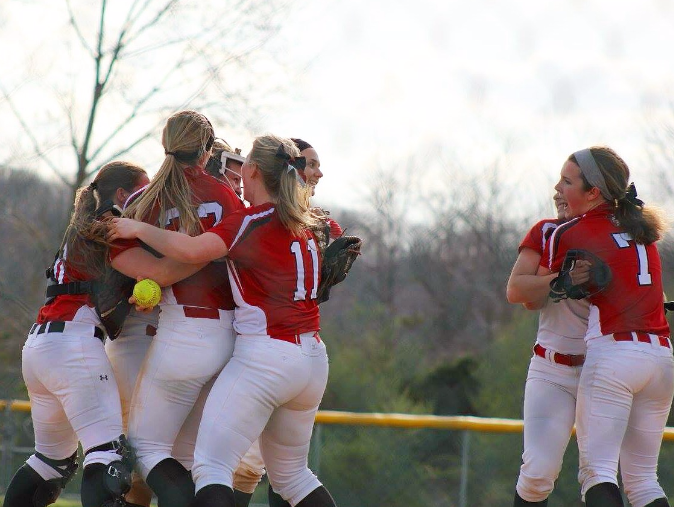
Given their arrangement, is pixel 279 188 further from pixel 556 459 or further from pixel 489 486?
pixel 489 486

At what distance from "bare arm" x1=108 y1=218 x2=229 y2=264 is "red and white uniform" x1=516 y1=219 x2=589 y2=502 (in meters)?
1.83

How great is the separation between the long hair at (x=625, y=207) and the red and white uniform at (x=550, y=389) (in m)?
0.37

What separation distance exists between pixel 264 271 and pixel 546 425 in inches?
68.7

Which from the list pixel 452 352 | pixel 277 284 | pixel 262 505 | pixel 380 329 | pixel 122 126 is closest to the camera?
pixel 277 284

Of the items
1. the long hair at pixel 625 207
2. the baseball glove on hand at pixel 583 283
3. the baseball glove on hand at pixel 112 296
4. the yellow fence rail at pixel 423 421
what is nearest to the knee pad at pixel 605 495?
the baseball glove on hand at pixel 583 283

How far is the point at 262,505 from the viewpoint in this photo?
29.2 ft

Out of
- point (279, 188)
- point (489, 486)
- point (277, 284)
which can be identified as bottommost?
point (489, 486)

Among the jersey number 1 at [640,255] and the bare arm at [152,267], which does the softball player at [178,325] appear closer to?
the bare arm at [152,267]

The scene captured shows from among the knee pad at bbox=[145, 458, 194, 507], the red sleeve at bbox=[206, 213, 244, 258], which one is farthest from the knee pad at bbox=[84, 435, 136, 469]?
the red sleeve at bbox=[206, 213, 244, 258]

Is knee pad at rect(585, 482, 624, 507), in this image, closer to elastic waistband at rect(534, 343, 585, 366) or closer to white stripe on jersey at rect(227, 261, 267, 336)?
elastic waistband at rect(534, 343, 585, 366)

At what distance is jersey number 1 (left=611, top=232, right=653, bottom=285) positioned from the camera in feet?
16.0

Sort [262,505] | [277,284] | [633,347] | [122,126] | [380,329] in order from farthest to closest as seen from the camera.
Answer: [380,329] < [122,126] < [262,505] < [633,347] < [277,284]

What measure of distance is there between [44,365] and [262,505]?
4677mm

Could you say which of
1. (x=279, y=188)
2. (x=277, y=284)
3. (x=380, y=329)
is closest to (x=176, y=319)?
(x=277, y=284)
